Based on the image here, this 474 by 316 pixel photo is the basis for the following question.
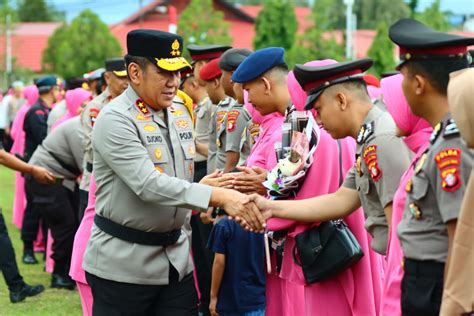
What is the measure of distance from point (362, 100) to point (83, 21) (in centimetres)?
4415

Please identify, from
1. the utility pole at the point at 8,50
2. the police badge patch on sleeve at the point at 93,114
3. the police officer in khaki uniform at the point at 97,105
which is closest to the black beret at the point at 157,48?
the police officer in khaki uniform at the point at 97,105

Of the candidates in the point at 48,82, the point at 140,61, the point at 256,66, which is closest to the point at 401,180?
the point at 140,61

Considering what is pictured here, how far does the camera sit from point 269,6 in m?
39.0

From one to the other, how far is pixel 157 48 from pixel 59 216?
208 inches

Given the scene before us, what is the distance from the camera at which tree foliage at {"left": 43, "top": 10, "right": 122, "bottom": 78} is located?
1780 inches

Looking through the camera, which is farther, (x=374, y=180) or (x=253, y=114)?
(x=253, y=114)

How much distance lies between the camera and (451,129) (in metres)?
3.57

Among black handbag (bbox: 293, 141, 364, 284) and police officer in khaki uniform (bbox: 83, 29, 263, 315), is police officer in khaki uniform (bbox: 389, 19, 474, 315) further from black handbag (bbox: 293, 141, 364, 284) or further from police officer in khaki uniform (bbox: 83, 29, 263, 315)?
police officer in khaki uniform (bbox: 83, 29, 263, 315)

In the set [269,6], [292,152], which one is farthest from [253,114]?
[269,6]

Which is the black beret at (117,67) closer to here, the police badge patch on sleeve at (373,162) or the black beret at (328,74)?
the black beret at (328,74)

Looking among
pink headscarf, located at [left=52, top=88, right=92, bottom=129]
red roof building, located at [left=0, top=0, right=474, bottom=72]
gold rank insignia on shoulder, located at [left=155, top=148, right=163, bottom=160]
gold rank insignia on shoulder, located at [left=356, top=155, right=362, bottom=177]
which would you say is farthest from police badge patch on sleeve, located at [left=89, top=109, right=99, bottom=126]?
red roof building, located at [left=0, top=0, right=474, bottom=72]

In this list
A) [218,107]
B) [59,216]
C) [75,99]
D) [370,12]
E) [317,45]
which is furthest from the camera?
[370,12]

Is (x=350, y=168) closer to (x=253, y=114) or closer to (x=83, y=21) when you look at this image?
(x=253, y=114)

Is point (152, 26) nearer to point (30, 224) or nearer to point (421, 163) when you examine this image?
point (30, 224)
